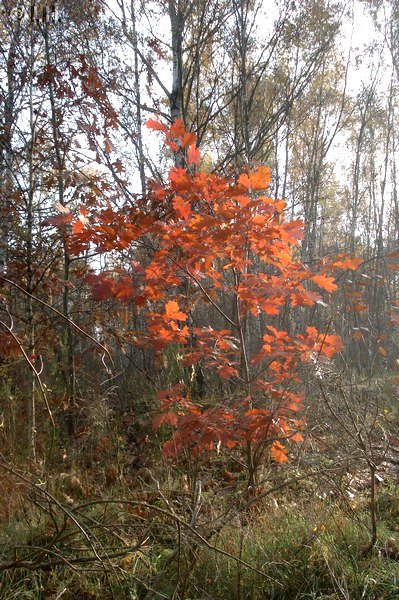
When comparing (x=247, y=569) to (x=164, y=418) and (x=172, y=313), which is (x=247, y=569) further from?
(x=172, y=313)

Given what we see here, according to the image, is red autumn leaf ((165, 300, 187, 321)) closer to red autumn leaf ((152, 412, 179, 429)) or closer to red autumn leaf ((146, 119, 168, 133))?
red autumn leaf ((152, 412, 179, 429))

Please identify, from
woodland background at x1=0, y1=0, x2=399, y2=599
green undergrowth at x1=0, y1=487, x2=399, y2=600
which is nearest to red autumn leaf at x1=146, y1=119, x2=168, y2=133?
woodland background at x1=0, y1=0, x2=399, y2=599

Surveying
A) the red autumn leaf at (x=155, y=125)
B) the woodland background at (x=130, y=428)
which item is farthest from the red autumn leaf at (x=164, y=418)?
the red autumn leaf at (x=155, y=125)

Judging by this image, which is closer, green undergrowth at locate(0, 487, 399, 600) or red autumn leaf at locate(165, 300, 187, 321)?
green undergrowth at locate(0, 487, 399, 600)

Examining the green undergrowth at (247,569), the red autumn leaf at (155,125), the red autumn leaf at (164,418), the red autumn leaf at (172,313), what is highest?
the red autumn leaf at (155,125)

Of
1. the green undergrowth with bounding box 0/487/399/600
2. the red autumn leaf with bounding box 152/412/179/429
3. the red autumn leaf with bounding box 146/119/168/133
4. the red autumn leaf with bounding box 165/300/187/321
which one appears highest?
the red autumn leaf with bounding box 146/119/168/133

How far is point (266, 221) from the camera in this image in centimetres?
267

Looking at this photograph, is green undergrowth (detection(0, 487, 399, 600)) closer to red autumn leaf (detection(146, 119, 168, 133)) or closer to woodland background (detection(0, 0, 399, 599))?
woodland background (detection(0, 0, 399, 599))

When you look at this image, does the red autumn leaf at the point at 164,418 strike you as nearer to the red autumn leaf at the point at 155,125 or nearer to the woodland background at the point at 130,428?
the woodland background at the point at 130,428

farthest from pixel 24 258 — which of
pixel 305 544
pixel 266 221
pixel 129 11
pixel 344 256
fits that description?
pixel 129 11

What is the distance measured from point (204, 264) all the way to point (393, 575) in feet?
6.38

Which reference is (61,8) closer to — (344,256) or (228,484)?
(344,256)

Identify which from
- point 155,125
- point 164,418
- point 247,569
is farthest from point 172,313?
point 247,569

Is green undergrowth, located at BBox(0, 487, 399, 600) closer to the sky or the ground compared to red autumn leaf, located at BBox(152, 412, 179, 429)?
closer to the ground
